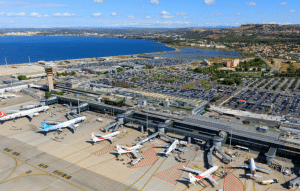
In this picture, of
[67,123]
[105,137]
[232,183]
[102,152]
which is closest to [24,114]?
[67,123]

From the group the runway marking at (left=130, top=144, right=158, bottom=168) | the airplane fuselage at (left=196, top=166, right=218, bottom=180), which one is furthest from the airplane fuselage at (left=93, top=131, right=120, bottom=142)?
the airplane fuselage at (left=196, top=166, right=218, bottom=180)

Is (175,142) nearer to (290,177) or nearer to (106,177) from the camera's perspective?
(106,177)

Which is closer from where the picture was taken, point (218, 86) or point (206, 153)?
point (206, 153)

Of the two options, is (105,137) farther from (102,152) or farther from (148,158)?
(148,158)

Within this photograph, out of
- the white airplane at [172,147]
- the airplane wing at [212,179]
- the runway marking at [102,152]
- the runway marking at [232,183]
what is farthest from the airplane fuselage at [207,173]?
the runway marking at [102,152]

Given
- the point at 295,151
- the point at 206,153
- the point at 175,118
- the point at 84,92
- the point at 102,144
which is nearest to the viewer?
the point at 295,151

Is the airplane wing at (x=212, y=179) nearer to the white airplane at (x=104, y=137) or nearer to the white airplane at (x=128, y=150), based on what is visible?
the white airplane at (x=128, y=150)

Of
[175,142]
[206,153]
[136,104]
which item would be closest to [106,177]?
[175,142]
